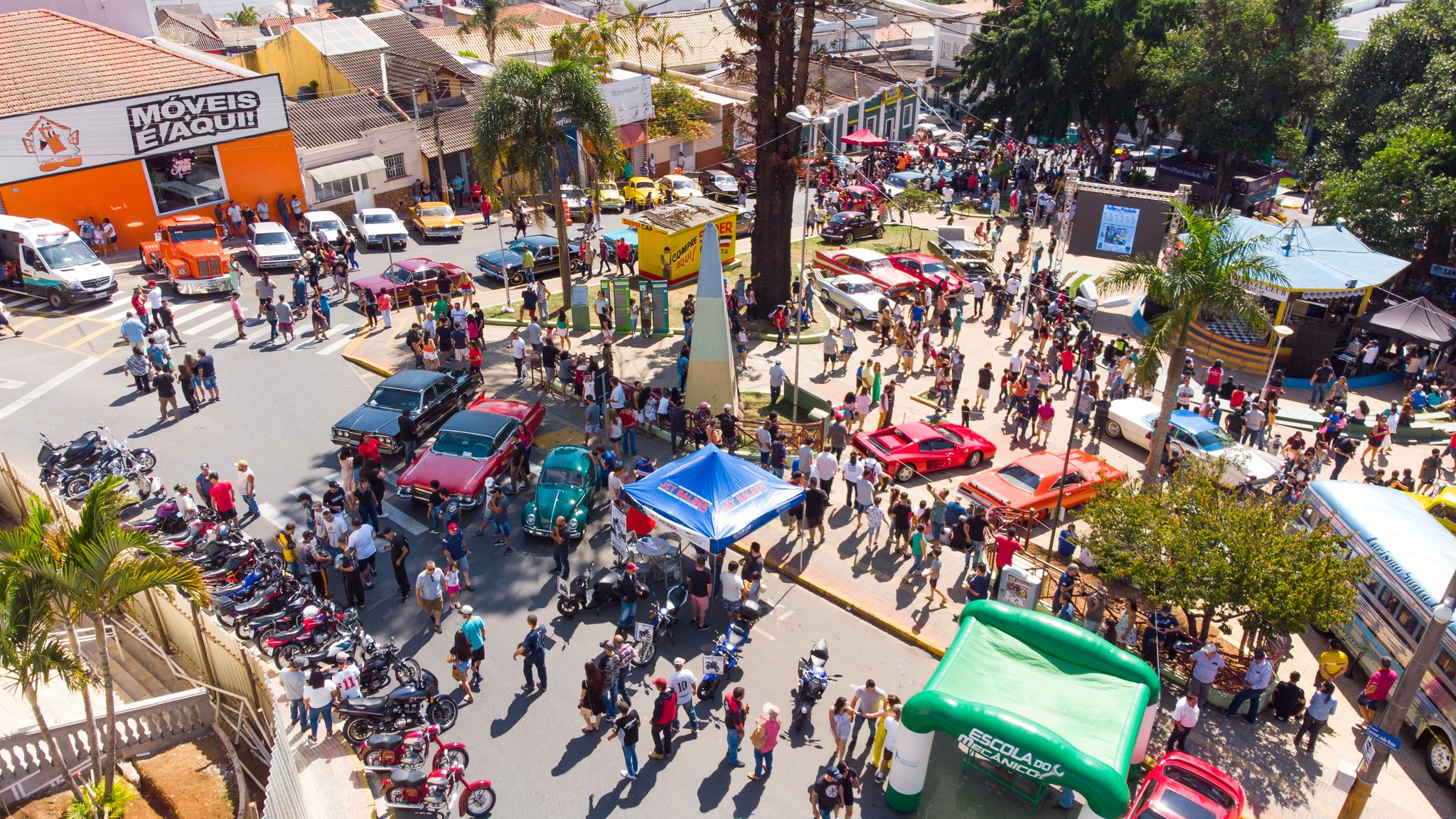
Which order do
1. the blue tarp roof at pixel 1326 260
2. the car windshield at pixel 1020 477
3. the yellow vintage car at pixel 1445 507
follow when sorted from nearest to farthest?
1. the yellow vintage car at pixel 1445 507
2. the car windshield at pixel 1020 477
3. the blue tarp roof at pixel 1326 260

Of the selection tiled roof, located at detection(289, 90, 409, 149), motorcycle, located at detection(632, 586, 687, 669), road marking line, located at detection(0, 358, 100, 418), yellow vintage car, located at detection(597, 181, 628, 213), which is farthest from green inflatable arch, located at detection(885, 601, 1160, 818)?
tiled roof, located at detection(289, 90, 409, 149)

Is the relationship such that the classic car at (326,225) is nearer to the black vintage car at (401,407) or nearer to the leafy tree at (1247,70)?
the black vintage car at (401,407)

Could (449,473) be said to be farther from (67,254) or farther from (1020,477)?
(67,254)

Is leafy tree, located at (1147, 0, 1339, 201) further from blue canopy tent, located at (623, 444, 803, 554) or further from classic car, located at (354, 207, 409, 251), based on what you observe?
blue canopy tent, located at (623, 444, 803, 554)

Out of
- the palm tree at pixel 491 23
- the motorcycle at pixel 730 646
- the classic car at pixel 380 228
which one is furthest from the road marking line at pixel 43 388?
the palm tree at pixel 491 23

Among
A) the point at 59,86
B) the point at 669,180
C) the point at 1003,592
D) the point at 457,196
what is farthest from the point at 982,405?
the point at 59,86

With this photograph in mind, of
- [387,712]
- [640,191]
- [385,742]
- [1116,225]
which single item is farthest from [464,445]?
[1116,225]

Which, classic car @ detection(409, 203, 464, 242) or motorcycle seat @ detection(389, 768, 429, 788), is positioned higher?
classic car @ detection(409, 203, 464, 242)
